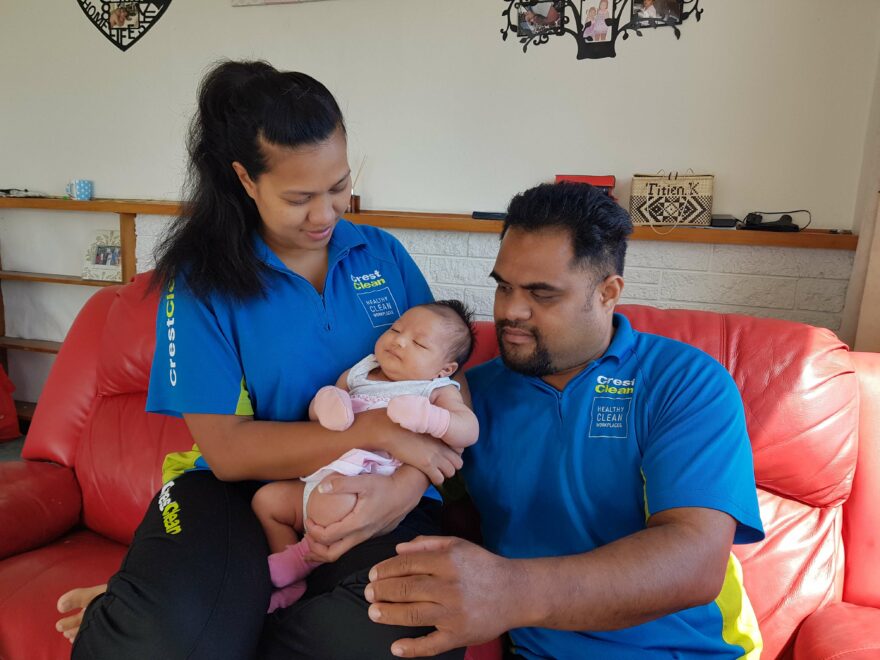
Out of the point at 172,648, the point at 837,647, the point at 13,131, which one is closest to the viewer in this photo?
the point at 172,648

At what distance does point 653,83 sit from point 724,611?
6.93 feet

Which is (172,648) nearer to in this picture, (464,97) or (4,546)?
(4,546)

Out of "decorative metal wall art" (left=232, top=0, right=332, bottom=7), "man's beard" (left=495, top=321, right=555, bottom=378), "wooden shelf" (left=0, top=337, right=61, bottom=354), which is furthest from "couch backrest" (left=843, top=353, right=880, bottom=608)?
"wooden shelf" (left=0, top=337, right=61, bottom=354)

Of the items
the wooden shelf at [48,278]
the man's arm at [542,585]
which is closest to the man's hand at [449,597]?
the man's arm at [542,585]

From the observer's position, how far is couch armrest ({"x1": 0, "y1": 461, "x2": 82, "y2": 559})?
1.70 metres

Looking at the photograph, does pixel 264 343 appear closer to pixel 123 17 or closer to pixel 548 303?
pixel 548 303

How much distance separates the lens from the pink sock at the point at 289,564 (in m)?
1.18

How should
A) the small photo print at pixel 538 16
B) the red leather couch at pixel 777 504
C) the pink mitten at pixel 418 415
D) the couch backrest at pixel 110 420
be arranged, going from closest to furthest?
the pink mitten at pixel 418 415 < the red leather couch at pixel 777 504 < the couch backrest at pixel 110 420 < the small photo print at pixel 538 16

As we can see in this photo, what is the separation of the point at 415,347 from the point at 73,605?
83 cm

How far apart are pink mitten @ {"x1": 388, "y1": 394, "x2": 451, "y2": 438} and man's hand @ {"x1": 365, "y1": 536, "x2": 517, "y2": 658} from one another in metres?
0.25

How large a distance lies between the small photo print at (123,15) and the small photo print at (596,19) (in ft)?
7.87

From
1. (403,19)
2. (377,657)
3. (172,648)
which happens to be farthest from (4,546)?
(403,19)

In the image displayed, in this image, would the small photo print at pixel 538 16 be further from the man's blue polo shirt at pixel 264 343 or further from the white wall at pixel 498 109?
the man's blue polo shirt at pixel 264 343

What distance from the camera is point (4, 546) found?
66.1 inches
